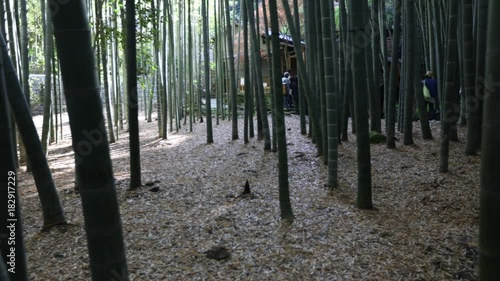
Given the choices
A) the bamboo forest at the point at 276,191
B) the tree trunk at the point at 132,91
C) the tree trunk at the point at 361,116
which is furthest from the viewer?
the tree trunk at the point at 132,91

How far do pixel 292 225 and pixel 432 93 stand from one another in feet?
18.7

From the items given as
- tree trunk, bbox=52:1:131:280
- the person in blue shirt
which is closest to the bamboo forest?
tree trunk, bbox=52:1:131:280

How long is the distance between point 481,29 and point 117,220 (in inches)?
159

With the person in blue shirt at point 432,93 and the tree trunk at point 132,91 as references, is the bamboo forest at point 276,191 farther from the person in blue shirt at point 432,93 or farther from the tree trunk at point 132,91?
the person in blue shirt at point 432,93

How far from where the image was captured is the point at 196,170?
6.00 m

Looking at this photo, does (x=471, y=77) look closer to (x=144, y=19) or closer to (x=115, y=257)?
(x=144, y=19)

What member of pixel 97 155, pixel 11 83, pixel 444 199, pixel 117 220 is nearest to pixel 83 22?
pixel 97 155

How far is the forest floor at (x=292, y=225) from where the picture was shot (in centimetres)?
279

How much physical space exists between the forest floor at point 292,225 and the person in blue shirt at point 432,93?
227 cm

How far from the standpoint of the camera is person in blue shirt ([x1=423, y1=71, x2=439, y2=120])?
7934mm

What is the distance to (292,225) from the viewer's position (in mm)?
3436

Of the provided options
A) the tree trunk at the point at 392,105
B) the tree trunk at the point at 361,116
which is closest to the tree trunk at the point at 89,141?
the tree trunk at the point at 361,116

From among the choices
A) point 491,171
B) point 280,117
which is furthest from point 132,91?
point 491,171

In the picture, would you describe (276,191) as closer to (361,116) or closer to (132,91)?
(361,116)
